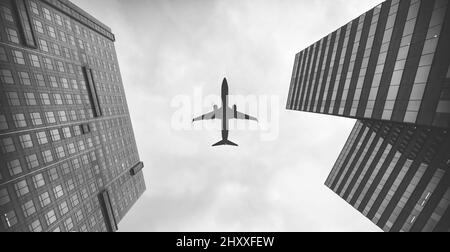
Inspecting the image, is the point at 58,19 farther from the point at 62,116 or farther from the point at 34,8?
the point at 62,116

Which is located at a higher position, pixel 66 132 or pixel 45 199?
pixel 66 132

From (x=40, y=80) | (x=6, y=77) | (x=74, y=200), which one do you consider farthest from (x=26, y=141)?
(x=74, y=200)

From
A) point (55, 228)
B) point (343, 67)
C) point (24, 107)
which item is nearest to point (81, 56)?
point (24, 107)

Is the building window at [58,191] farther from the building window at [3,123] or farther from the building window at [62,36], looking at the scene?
the building window at [62,36]

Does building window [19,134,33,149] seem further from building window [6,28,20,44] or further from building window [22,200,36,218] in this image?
building window [6,28,20,44]

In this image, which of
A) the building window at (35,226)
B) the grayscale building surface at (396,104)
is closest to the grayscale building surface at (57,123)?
the building window at (35,226)

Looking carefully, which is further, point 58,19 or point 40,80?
point 58,19
